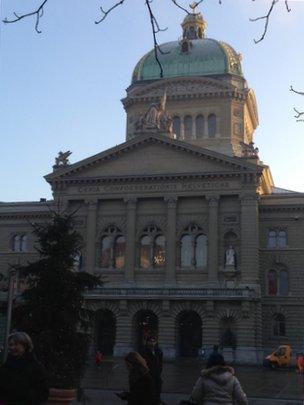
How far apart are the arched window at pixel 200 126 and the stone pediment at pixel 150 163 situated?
12.3 metres

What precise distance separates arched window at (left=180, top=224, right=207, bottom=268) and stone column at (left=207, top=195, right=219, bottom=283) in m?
1.04

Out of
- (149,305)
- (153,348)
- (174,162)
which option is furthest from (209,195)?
(153,348)

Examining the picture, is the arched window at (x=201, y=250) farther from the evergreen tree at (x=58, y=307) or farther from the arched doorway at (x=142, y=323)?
the evergreen tree at (x=58, y=307)

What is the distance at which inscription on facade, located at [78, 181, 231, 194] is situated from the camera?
52.1 m

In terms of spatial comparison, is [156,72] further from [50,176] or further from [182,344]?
[182,344]

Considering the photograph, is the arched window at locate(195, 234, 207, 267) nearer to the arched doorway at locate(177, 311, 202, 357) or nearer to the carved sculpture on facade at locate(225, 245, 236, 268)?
the carved sculpture on facade at locate(225, 245, 236, 268)

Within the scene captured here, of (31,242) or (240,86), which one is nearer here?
(31,242)

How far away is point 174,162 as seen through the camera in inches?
2109

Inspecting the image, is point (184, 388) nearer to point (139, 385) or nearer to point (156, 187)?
point (139, 385)

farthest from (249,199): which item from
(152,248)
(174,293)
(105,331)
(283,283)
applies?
(105,331)

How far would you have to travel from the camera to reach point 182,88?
66.6m

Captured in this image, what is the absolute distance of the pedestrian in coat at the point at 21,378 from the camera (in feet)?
23.4

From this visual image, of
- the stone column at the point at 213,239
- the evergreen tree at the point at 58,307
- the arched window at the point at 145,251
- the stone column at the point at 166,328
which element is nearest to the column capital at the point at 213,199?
the stone column at the point at 213,239

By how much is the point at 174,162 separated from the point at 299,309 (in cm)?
1563
